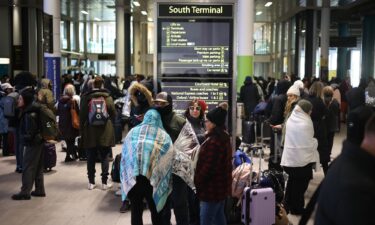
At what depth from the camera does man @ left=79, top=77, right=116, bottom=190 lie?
26.9 ft

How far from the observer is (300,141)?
264 inches

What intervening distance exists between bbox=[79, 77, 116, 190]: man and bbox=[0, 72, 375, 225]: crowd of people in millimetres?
15

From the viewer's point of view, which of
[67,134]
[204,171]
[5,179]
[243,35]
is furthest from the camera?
[243,35]

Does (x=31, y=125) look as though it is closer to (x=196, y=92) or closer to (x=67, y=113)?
(x=196, y=92)

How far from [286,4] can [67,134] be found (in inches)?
674

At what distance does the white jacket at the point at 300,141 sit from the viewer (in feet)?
22.0

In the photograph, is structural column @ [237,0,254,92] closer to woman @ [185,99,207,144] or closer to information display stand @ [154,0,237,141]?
information display stand @ [154,0,237,141]

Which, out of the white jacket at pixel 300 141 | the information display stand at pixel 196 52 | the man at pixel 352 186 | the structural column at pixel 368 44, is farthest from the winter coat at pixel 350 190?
the structural column at pixel 368 44

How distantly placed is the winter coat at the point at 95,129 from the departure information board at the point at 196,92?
141 cm

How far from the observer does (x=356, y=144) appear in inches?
103

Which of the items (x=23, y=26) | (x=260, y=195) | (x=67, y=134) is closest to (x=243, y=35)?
(x=67, y=134)

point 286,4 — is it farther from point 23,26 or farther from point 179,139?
point 179,139

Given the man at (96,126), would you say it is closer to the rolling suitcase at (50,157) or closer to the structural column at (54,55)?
the rolling suitcase at (50,157)

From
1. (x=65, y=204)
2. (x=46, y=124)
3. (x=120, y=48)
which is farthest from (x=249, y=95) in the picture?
(x=120, y=48)
